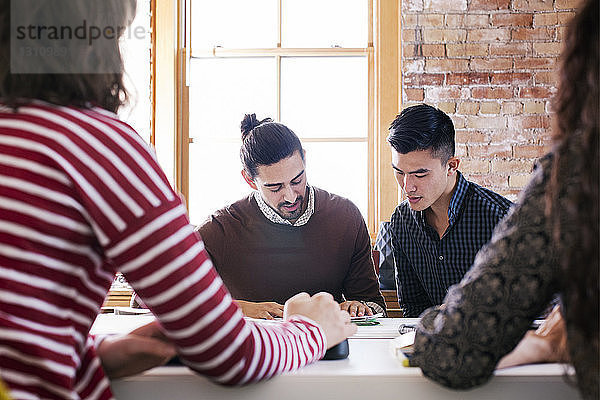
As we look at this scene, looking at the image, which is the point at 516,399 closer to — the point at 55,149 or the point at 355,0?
the point at 55,149

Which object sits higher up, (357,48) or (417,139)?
(357,48)

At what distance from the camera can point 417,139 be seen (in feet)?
8.07

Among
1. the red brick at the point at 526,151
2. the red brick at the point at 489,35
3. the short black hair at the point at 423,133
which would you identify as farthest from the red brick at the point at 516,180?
the short black hair at the point at 423,133

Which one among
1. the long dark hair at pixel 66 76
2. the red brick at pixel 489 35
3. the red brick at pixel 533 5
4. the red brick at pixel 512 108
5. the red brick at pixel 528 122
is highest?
the red brick at pixel 533 5

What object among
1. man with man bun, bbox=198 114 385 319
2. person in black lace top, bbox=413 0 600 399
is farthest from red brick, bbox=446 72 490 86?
person in black lace top, bbox=413 0 600 399

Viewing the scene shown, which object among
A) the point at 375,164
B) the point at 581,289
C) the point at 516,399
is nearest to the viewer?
the point at 581,289

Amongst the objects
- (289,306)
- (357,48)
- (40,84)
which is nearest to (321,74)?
(357,48)

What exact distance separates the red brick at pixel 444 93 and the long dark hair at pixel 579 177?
2.94 m

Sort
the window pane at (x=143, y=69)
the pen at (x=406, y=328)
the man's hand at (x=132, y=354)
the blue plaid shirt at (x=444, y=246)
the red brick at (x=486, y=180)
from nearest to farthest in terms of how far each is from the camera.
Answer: the man's hand at (x=132, y=354) → the pen at (x=406, y=328) → the blue plaid shirt at (x=444, y=246) → the red brick at (x=486, y=180) → the window pane at (x=143, y=69)

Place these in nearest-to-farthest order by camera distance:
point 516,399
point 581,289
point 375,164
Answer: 1. point 581,289
2. point 516,399
3. point 375,164

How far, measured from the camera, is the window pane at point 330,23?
3.86 metres

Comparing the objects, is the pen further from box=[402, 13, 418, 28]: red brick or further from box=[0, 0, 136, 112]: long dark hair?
box=[402, 13, 418, 28]: red brick

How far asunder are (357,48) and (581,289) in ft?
10.6

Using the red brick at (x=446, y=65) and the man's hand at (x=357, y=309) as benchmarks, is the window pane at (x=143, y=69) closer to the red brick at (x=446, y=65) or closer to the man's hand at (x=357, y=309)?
the red brick at (x=446, y=65)
